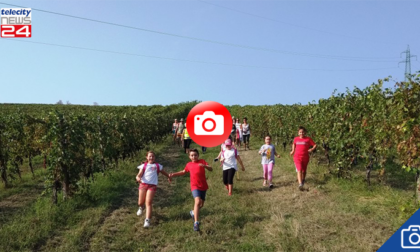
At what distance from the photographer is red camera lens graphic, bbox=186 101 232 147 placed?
8.83 metres

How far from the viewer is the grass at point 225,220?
14.9ft

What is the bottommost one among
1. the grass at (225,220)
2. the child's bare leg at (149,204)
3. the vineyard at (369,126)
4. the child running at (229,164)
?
the grass at (225,220)

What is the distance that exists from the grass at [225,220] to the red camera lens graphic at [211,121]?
71.1 inches

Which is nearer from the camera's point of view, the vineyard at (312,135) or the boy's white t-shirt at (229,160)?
the vineyard at (312,135)

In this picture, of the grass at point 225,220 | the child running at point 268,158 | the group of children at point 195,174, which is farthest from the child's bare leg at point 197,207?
the child running at point 268,158

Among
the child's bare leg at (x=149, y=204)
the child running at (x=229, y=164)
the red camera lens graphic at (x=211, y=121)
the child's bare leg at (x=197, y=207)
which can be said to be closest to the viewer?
the child's bare leg at (x=197, y=207)

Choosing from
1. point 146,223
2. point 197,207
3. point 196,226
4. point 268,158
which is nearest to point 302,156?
point 268,158

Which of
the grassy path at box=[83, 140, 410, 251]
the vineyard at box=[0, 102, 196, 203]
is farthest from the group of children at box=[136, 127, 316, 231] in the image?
the vineyard at box=[0, 102, 196, 203]

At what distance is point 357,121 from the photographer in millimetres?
7941

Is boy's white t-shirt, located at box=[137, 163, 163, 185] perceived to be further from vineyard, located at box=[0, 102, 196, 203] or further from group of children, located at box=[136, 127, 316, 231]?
vineyard, located at box=[0, 102, 196, 203]

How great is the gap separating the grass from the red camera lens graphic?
5.92ft

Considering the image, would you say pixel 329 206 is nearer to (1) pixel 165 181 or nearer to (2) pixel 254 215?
(2) pixel 254 215
